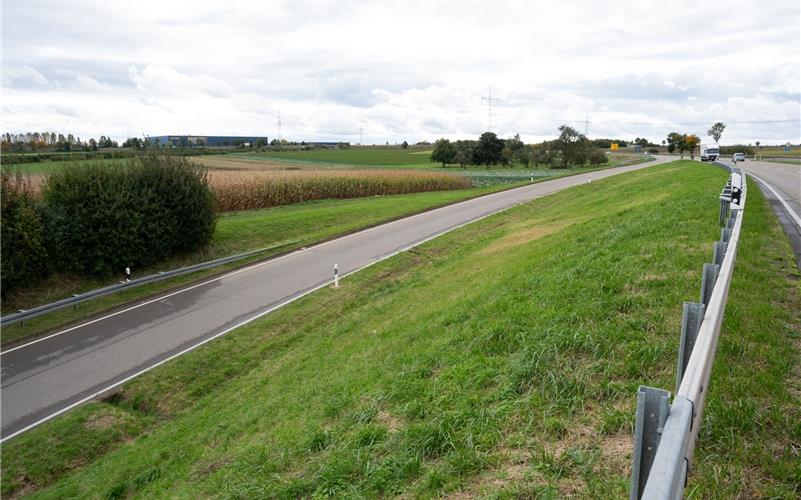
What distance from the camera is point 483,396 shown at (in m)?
5.36

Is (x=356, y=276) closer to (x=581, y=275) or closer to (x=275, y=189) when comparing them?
(x=581, y=275)

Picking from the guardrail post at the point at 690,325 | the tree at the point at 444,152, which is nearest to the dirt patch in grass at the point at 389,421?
the guardrail post at the point at 690,325

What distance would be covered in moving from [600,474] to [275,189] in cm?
3582

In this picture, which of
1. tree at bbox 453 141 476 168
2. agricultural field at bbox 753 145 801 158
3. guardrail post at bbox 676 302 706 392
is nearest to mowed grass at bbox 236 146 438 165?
tree at bbox 453 141 476 168

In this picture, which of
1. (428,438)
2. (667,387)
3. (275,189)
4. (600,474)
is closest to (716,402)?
(667,387)

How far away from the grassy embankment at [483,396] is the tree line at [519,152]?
244 feet

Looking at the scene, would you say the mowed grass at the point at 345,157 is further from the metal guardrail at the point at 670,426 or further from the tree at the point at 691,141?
the metal guardrail at the point at 670,426

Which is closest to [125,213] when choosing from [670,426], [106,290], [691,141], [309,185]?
[106,290]

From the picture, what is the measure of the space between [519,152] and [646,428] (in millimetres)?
93703

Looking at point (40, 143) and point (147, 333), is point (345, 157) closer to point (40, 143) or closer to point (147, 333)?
point (40, 143)

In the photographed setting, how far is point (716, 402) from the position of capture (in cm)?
416

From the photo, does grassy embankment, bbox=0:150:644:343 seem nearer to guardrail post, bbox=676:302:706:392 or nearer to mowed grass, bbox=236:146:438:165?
guardrail post, bbox=676:302:706:392

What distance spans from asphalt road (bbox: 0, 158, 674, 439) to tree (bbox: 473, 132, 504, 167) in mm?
70245

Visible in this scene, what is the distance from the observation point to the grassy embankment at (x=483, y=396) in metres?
4.04
